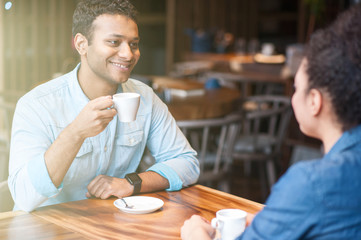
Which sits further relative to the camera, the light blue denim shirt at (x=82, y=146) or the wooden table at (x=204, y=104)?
the wooden table at (x=204, y=104)

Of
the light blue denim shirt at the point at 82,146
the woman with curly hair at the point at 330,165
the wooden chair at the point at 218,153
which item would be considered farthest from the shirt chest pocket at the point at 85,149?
the wooden chair at the point at 218,153

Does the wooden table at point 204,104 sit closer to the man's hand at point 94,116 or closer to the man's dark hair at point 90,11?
the man's dark hair at point 90,11

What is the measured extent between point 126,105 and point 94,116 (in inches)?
3.5

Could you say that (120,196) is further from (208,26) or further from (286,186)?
(208,26)

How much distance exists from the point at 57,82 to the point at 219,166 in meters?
1.63

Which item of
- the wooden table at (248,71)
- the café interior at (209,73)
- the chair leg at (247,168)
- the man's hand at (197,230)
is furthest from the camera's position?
the wooden table at (248,71)

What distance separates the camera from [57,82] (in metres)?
1.50

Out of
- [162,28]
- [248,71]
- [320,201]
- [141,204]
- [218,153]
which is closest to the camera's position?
[320,201]

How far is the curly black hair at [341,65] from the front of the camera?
2.89ft

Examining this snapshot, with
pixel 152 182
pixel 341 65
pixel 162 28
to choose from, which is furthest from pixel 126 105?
pixel 162 28

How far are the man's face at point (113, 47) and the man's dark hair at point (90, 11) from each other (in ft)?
0.04

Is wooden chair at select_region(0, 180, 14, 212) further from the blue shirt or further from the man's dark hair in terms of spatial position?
the blue shirt

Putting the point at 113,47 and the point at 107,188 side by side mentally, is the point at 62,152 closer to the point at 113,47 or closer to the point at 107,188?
the point at 107,188

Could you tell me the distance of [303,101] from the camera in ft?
3.22
